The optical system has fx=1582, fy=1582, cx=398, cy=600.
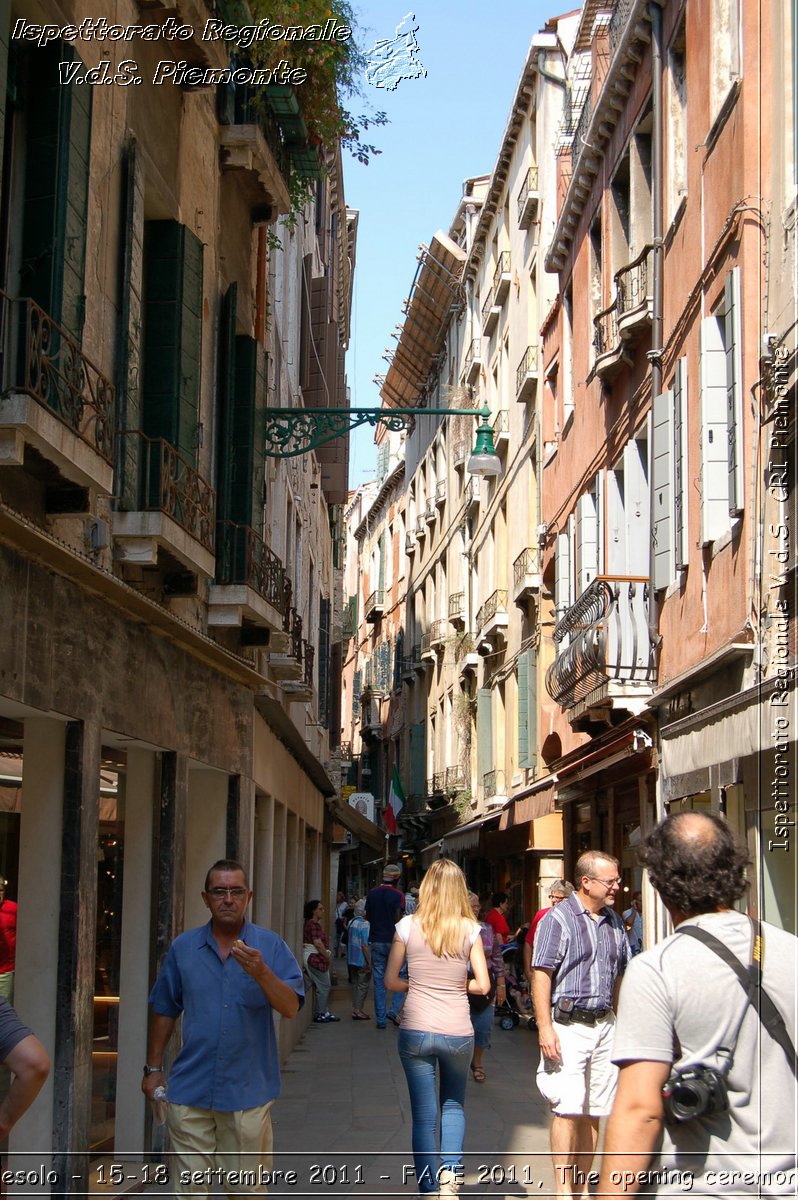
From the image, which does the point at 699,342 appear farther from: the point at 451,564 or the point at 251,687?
the point at 451,564

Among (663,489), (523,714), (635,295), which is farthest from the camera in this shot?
(523,714)

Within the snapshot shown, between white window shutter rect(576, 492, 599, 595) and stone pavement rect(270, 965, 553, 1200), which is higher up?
white window shutter rect(576, 492, 599, 595)

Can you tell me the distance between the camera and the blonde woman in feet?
25.9

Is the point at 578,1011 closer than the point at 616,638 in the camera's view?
Yes

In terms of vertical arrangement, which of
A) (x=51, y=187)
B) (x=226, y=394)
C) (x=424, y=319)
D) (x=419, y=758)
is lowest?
(x=419, y=758)

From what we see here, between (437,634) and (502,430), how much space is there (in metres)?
13.9

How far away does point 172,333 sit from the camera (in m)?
10.3

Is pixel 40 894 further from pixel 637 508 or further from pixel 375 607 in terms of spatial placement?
pixel 375 607

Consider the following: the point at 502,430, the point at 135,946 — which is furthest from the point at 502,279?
the point at 135,946

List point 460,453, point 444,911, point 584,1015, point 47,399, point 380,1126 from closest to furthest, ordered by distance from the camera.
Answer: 1. point 47,399
2. point 584,1015
3. point 444,911
4. point 380,1126
5. point 460,453

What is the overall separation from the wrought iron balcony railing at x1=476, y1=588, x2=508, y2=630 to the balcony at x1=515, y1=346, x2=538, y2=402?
4.98 metres

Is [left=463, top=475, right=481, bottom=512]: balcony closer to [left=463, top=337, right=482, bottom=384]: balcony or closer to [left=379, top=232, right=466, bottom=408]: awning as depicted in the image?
[left=463, top=337, right=482, bottom=384]: balcony

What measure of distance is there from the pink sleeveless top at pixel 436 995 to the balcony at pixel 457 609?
30796 mm

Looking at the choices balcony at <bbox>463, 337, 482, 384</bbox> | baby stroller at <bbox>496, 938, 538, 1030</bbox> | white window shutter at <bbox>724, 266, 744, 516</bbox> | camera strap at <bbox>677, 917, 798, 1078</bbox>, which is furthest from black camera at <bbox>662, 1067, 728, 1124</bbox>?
balcony at <bbox>463, 337, 482, 384</bbox>
